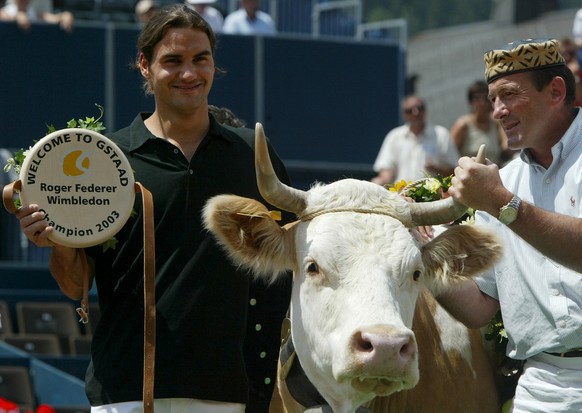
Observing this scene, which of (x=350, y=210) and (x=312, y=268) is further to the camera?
(x=350, y=210)

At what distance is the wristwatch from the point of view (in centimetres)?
563

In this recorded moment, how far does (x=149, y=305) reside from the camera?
225 inches

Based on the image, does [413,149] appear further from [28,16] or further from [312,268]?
[312,268]

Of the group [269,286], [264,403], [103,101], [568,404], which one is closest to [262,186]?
[269,286]

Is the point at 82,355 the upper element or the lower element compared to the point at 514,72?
lower

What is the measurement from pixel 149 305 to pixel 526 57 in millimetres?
2083

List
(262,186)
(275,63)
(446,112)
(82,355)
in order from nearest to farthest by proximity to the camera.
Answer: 1. (262,186)
2. (82,355)
3. (275,63)
4. (446,112)

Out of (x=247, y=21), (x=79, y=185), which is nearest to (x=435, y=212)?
(x=79, y=185)

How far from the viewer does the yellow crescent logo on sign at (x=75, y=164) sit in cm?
572

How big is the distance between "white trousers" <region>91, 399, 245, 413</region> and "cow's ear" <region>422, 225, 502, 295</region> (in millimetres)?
Result: 1065

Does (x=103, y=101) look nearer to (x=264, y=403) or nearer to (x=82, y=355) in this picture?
(x=82, y=355)

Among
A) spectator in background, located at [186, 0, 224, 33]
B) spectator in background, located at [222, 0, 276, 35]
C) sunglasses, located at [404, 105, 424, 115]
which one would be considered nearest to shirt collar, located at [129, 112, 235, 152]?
sunglasses, located at [404, 105, 424, 115]

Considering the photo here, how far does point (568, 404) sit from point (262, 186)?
5.45 ft

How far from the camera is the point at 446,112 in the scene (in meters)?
27.2
